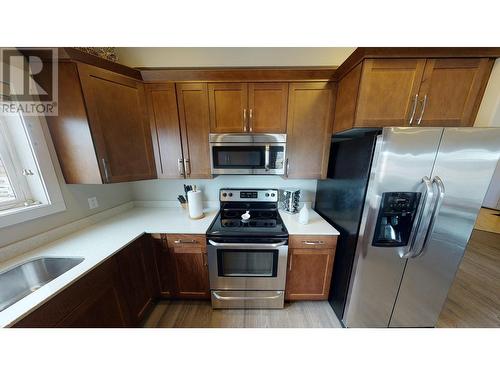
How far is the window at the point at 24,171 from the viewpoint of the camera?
1.09m

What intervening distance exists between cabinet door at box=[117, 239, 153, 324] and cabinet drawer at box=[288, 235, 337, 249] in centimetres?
130

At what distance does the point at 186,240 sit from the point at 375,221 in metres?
1.52

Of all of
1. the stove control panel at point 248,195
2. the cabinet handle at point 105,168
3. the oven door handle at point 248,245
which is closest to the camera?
the cabinet handle at point 105,168

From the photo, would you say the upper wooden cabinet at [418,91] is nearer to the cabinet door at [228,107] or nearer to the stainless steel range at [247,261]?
the cabinet door at [228,107]

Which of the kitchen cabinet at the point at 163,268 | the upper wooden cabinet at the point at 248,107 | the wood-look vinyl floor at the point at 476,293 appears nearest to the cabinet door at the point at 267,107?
the upper wooden cabinet at the point at 248,107

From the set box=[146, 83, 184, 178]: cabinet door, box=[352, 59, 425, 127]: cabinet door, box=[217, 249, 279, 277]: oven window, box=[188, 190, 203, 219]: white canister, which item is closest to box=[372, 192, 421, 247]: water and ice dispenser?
box=[352, 59, 425, 127]: cabinet door

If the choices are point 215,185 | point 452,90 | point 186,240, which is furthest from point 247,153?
point 452,90

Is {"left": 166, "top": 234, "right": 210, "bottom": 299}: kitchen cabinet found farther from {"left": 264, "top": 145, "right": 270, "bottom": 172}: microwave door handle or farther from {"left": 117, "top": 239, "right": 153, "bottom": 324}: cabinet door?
{"left": 264, "top": 145, "right": 270, "bottom": 172}: microwave door handle

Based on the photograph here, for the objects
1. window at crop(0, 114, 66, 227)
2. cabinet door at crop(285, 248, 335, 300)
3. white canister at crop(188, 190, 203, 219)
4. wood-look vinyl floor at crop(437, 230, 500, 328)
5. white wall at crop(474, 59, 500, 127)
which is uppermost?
white wall at crop(474, 59, 500, 127)

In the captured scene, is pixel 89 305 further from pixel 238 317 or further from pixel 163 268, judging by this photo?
pixel 238 317

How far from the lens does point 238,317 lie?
155cm

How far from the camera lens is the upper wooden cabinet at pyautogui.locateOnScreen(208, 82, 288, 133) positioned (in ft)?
4.68

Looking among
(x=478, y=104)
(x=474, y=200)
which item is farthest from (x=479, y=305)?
(x=478, y=104)

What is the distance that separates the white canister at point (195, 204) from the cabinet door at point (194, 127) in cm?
18
